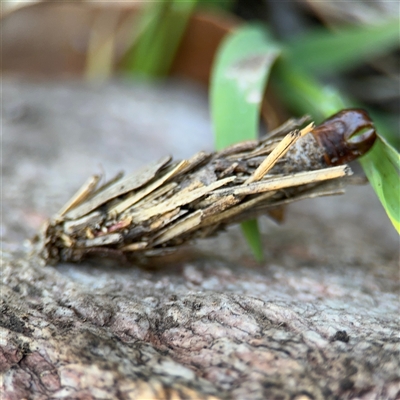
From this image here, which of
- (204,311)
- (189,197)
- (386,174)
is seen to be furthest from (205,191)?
(386,174)

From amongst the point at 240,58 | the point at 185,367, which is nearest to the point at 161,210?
the point at 185,367

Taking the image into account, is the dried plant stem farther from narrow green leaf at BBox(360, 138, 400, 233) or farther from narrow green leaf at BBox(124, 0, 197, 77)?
narrow green leaf at BBox(124, 0, 197, 77)

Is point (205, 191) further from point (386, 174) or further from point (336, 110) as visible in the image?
point (336, 110)

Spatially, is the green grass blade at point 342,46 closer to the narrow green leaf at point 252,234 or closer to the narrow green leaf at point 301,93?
the narrow green leaf at point 301,93

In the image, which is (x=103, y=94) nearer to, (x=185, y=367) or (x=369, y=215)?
(x=369, y=215)

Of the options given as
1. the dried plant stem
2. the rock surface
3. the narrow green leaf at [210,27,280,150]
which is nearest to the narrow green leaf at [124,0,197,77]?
the narrow green leaf at [210,27,280,150]

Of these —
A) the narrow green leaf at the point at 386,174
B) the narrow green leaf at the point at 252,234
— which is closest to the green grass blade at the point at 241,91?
the narrow green leaf at the point at 252,234
